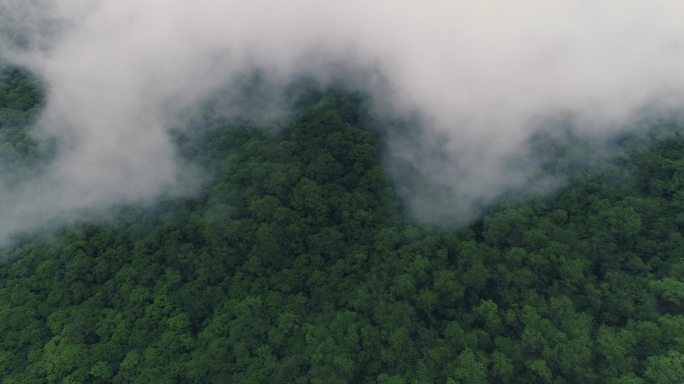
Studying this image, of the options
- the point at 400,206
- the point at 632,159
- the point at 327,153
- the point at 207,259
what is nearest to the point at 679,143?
the point at 632,159

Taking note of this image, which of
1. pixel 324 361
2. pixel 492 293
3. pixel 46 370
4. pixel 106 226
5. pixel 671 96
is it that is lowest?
pixel 46 370

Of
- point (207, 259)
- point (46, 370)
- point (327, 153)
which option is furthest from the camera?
point (327, 153)

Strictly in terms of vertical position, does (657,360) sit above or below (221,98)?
below

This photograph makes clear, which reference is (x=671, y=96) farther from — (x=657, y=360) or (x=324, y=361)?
(x=324, y=361)

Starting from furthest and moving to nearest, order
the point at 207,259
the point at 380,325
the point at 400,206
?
the point at 400,206, the point at 207,259, the point at 380,325

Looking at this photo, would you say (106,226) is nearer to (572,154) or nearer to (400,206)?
(400,206)

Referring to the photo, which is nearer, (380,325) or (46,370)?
(46,370)
